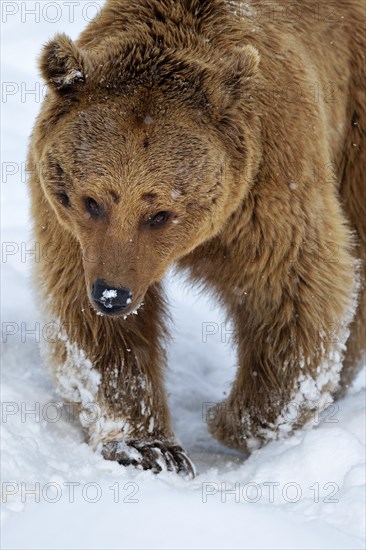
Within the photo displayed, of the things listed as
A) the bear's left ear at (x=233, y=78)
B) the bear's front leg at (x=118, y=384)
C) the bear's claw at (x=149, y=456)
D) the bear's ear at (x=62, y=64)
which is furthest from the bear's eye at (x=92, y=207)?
the bear's claw at (x=149, y=456)

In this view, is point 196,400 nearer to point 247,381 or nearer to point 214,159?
point 247,381

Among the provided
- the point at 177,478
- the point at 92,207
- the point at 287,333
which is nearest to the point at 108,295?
the point at 92,207

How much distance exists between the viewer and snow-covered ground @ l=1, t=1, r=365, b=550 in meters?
4.59

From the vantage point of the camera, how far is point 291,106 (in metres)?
5.87

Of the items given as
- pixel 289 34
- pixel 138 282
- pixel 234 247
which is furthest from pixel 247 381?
pixel 289 34

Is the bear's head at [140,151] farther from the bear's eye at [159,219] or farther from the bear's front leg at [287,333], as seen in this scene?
the bear's front leg at [287,333]

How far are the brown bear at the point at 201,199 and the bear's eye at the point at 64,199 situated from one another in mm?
11

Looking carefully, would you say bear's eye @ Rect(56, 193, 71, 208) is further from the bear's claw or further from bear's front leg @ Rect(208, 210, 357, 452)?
the bear's claw

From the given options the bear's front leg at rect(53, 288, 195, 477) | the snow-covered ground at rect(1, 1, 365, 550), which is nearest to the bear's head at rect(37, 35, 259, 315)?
the bear's front leg at rect(53, 288, 195, 477)

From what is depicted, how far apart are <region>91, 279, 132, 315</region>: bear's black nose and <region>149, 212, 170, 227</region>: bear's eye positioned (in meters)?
0.40

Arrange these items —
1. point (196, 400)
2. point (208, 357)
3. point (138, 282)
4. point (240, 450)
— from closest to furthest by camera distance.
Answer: point (138, 282) < point (240, 450) < point (196, 400) < point (208, 357)

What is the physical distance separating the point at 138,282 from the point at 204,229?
1.77ft

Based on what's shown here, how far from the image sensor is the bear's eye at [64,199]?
5.45m

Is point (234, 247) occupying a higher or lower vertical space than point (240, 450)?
higher
